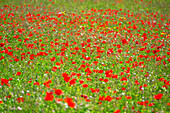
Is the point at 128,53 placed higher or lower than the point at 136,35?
lower

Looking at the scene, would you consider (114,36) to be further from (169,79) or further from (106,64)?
(169,79)

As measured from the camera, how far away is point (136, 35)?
791 centimetres

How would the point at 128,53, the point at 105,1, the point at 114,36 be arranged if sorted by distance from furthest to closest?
the point at 105,1 < the point at 114,36 < the point at 128,53

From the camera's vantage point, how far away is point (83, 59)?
18.7ft

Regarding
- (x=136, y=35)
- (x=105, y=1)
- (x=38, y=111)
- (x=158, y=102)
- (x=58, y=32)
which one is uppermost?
(x=105, y=1)

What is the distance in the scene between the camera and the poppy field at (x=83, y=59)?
3559mm

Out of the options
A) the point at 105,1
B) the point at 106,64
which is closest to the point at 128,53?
the point at 106,64

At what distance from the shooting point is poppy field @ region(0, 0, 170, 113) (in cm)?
356

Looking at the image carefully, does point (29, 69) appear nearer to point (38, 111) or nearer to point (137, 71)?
point (38, 111)

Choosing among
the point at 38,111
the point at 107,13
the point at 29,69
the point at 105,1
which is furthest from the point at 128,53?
the point at 105,1

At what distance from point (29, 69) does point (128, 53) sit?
3253 millimetres

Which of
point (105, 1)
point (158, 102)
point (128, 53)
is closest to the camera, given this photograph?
point (158, 102)

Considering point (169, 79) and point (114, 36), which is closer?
point (169, 79)

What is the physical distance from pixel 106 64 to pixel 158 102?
1.95 m
